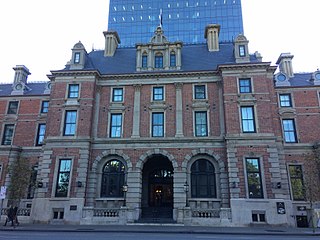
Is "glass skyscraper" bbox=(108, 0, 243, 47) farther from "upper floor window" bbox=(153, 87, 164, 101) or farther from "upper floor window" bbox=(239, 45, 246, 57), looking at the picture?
"upper floor window" bbox=(153, 87, 164, 101)

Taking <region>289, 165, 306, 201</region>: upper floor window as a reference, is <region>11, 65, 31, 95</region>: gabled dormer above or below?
above

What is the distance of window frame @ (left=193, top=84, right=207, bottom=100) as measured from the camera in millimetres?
26406

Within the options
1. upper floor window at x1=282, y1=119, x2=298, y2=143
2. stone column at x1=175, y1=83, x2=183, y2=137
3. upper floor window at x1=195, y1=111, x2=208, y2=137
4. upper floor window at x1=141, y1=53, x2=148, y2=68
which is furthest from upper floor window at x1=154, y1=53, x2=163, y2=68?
upper floor window at x1=282, y1=119, x2=298, y2=143

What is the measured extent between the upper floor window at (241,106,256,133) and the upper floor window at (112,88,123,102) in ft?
40.2

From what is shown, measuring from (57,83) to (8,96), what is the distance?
9.32 metres

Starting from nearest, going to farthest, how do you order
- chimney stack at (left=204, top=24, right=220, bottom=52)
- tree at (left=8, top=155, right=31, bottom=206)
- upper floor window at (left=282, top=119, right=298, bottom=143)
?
tree at (left=8, top=155, right=31, bottom=206)
upper floor window at (left=282, top=119, right=298, bottom=143)
chimney stack at (left=204, top=24, right=220, bottom=52)

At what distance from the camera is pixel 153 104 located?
26469 millimetres

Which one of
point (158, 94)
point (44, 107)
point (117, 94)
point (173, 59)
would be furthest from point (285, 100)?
point (44, 107)

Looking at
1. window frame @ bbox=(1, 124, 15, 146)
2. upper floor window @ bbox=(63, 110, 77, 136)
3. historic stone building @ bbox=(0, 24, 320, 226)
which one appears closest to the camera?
historic stone building @ bbox=(0, 24, 320, 226)

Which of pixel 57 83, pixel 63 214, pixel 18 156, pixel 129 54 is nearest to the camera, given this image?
pixel 63 214

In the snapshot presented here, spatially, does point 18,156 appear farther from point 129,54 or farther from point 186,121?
point 186,121

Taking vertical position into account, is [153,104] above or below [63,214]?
above

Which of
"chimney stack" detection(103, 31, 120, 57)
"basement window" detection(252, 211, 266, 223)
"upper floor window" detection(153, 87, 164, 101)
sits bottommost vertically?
"basement window" detection(252, 211, 266, 223)

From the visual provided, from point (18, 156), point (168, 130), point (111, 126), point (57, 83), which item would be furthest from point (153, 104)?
point (18, 156)
